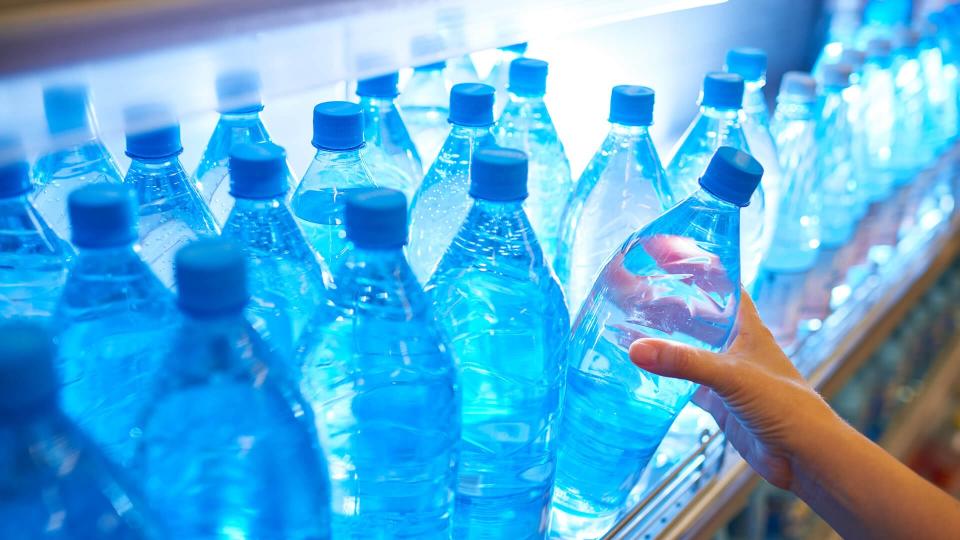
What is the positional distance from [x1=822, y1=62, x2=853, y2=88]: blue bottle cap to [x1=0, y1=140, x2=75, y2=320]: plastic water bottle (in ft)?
4.56

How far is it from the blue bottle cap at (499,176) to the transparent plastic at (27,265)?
1.19 ft

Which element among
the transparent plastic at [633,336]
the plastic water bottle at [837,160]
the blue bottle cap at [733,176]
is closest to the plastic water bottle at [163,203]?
the transparent plastic at [633,336]

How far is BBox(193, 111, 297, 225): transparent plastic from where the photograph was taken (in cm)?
91

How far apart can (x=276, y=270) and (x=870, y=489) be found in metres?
0.76

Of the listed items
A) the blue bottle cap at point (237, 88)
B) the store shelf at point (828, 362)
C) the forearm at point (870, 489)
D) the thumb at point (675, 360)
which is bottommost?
the store shelf at point (828, 362)

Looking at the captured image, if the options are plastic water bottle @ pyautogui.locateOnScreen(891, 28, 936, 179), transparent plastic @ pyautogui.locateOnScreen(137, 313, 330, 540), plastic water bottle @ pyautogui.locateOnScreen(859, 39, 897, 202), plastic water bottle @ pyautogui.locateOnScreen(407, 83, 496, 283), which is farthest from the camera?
plastic water bottle @ pyautogui.locateOnScreen(891, 28, 936, 179)

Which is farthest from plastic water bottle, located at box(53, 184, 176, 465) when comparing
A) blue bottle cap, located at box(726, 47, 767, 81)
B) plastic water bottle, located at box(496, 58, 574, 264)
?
blue bottle cap, located at box(726, 47, 767, 81)

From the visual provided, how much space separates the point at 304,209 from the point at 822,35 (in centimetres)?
197

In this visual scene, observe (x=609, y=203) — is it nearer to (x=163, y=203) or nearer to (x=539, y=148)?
(x=539, y=148)

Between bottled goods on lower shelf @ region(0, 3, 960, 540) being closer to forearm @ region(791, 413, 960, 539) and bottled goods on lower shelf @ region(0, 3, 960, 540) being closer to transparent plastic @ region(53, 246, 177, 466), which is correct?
transparent plastic @ region(53, 246, 177, 466)

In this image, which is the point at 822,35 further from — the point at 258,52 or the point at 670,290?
the point at 258,52

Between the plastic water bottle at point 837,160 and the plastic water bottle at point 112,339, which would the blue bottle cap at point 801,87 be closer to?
the plastic water bottle at point 837,160

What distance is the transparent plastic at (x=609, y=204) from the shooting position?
1.13m

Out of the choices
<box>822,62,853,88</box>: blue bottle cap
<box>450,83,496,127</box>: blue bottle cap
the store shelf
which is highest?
<box>450,83,496,127</box>: blue bottle cap
